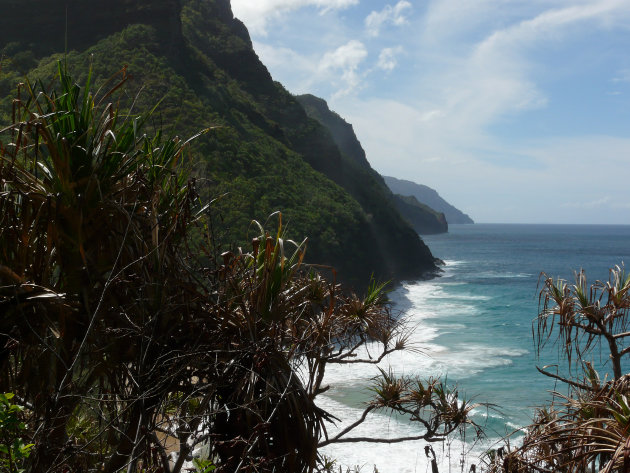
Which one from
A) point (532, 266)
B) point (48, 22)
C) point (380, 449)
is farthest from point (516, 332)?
point (532, 266)

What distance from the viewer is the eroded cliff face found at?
35.8 m

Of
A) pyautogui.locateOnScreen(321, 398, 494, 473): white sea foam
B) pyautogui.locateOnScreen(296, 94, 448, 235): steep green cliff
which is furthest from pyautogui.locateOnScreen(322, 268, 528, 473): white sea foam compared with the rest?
pyautogui.locateOnScreen(296, 94, 448, 235): steep green cliff

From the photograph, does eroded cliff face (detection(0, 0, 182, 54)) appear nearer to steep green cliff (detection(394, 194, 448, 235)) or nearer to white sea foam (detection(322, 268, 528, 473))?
white sea foam (detection(322, 268, 528, 473))

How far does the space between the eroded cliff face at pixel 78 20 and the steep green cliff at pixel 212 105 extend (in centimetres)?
7

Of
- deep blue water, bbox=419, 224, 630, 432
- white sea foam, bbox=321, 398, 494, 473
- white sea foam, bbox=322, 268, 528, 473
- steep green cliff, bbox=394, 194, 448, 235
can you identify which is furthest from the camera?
steep green cliff, bbox=394, 194, 448, 235

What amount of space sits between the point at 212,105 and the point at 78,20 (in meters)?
11.0

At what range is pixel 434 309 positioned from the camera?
37.7 metres

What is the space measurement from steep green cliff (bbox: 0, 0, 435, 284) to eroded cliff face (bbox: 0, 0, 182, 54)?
7cm

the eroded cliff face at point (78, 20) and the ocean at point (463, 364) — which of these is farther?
the eroded cliff face at point (78, 20)

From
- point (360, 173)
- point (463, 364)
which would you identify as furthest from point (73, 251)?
point (360, 173)

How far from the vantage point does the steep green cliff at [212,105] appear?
29781mm

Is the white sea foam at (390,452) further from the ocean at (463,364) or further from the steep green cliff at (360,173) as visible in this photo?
the steep green cliff at (360,173)

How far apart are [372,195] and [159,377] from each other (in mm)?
56617

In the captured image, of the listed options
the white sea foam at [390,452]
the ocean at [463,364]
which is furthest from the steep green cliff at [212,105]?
the white sea foam at [390,452]
